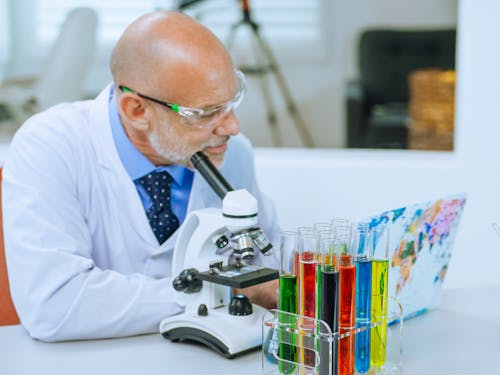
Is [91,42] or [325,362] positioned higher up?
[91,42]

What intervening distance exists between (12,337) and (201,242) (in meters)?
0.42

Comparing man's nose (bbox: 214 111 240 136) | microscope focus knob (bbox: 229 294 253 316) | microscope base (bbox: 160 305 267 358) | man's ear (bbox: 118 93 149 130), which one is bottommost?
microscope base (bbox: 160 305 267 358)

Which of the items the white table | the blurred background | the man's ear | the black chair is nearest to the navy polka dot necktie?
the man's ear

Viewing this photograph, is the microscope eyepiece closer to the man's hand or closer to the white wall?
the man's hand

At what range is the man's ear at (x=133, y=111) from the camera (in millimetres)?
1644

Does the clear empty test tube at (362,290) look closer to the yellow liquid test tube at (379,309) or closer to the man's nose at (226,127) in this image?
the yellow liquid test tube at (379,309)

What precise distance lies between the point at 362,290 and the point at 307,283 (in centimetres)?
Answer: 9

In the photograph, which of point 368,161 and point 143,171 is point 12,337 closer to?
point 143,171

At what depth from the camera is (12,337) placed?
138 cm

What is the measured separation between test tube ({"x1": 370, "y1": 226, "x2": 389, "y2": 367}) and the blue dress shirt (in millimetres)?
642

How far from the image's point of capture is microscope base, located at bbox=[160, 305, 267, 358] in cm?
123

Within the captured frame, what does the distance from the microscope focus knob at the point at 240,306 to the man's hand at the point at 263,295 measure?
9cm

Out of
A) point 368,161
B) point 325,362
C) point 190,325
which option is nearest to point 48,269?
point 190,325

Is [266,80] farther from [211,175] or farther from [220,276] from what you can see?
[220,276]
